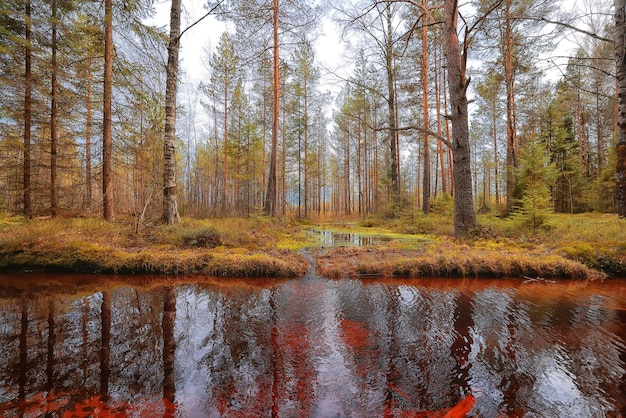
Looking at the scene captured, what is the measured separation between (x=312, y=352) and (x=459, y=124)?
7.72 metres

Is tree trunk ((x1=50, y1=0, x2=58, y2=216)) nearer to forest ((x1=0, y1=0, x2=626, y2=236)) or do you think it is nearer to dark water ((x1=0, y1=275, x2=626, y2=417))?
forest ((x1=0, y1=0, x2=626, y2=236))

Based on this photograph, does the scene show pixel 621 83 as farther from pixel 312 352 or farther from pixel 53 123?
pixel 53 123

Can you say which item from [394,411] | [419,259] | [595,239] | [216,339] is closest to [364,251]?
[419,259]

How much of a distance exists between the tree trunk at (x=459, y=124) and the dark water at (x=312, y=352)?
3.54 m

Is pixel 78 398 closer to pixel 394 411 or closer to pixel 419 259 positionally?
pixel 394 411

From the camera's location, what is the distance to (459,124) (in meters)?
7.48

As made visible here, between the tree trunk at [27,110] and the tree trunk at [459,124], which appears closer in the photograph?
the tree trunk at [459,124]

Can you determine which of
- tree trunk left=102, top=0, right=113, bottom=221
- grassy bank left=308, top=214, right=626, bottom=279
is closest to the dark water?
grassy bank left=308, top=214, right=626, bottom=279

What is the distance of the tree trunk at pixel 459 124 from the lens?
24.2ft

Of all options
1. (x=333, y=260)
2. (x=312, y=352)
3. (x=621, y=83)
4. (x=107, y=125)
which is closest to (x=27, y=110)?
(x=107, y=125)

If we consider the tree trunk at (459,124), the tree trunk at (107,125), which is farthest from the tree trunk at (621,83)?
the tree trunk at (107,125)

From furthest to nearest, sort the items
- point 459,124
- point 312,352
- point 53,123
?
point 53,123
point 459,124
point 312,352

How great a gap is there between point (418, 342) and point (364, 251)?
406 cm

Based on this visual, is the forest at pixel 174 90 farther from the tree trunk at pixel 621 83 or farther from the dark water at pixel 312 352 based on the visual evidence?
the dark water at pixel 312 352
